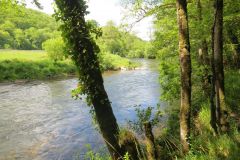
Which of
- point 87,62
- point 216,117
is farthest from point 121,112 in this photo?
point 87,62

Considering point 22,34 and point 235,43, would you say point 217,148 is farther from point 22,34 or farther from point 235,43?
point 22,34

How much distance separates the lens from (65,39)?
24.7ft

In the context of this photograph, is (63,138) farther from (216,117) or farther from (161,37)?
(216,117)

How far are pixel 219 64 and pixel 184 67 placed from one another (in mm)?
1715

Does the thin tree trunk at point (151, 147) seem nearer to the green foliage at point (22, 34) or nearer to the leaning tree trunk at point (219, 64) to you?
the leaning tree trunk at point (219, 64)

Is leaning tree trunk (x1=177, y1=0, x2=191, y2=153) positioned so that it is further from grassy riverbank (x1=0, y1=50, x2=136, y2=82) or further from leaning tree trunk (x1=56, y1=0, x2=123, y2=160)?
grassy riverbank (x1=0, y1=50, x2=136, y2=82)

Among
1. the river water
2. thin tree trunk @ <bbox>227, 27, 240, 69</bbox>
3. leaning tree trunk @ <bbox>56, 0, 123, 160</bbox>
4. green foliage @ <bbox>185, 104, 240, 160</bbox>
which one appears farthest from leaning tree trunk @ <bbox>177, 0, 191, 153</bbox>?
thin tree trunk @ <bbox>227, 27, 240, 69</bbox>

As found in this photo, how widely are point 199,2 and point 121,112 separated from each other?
979 centimetres

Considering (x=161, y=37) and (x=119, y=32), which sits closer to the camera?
(x=119, y=32)

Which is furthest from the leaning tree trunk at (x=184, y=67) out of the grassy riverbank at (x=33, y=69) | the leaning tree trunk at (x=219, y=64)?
the grassy riverbank at (x=33, y=69)

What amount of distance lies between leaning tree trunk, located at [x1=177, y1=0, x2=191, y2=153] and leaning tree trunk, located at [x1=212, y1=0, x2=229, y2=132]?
155 cm

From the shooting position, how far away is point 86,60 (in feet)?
24.8

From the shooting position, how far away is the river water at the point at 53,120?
47.7 feet

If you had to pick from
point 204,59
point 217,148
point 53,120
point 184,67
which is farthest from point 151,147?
point 53,120
